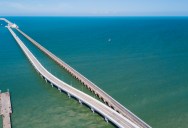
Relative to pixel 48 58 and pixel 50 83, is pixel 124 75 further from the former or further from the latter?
pixel 48 58

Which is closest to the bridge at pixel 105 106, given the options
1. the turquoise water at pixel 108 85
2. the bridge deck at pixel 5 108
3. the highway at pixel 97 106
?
the highway at pixel 97 106

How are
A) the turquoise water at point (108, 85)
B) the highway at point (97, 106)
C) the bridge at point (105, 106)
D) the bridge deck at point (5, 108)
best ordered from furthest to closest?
the turquoise water at point (108, 85) < the bridge deck at point (5, 108) < the bridge at point (105, 106) < the highway at point (97, 106)

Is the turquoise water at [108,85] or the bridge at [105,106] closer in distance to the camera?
the bridge at [105,106]

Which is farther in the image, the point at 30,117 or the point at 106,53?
the point at 106,53

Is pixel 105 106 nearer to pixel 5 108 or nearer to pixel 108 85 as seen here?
pixel 108 85

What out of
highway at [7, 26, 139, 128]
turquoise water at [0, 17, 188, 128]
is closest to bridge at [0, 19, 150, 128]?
highway at [7, 26, 139, 128]

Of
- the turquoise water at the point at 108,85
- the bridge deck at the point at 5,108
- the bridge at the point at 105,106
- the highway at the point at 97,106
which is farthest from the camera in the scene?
the turquoise water at the point at 108,85

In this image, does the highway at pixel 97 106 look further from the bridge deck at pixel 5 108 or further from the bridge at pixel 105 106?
the bridge deck at pixel 5 108

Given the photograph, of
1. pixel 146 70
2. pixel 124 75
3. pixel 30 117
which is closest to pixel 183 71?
pixel 146 70
